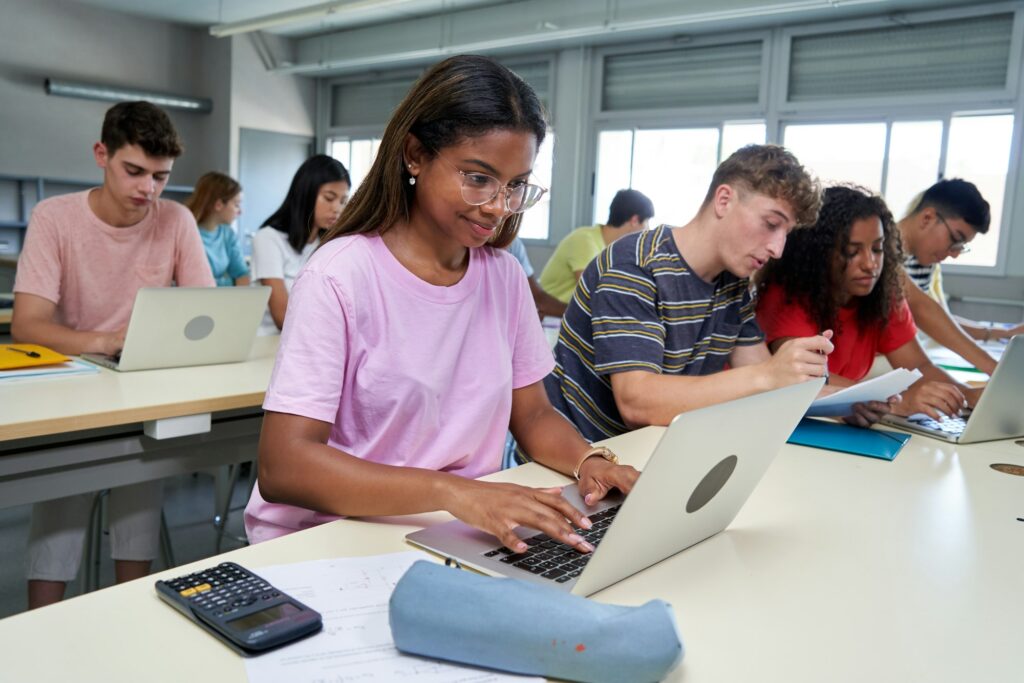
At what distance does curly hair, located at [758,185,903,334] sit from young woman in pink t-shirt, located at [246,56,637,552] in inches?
41.6

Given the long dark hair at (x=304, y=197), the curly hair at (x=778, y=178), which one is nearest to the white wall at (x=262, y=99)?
the long dark hair at (x=304, y=197)

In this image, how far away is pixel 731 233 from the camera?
5.83 ft

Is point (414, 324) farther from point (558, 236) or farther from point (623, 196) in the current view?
point (558, 236)

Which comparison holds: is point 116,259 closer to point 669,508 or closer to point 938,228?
point 669,508

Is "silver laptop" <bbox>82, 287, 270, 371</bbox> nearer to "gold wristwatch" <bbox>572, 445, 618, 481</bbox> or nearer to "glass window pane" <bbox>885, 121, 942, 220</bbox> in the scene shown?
"gold wristwatch" <bbox>572, 445, 618, 481</bbox>

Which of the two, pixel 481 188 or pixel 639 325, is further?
pixel 639 325

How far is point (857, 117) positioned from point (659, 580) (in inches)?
245

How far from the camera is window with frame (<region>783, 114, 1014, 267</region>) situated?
19.1 ft

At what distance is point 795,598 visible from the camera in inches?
36.1

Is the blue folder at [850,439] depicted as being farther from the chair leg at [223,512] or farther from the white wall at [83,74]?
the white wall at [83,74]

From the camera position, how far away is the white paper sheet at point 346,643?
0.70 metres

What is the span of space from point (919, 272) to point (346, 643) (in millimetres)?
3223

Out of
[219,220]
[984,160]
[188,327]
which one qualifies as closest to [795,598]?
[188,327]

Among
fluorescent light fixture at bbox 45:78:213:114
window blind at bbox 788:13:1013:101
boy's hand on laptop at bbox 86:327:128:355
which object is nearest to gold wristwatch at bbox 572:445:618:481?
boy's hand on laptop at bbox 86:327:128:355
